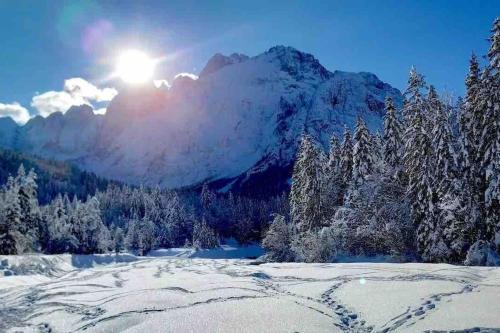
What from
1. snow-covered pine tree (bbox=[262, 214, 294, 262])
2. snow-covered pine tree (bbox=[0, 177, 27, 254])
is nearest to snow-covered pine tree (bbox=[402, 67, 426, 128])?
snow-covered pine tree (bbox=[262, 214, 294, 262])

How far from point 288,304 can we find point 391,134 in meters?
33.1

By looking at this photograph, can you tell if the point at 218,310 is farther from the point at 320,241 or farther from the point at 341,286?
the point at 320,241

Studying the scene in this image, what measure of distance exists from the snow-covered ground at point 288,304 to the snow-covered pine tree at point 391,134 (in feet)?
82.2

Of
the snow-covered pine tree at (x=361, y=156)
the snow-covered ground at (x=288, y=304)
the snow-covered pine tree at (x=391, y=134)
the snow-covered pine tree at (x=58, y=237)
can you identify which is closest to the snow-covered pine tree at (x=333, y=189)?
the snow-covered pine tree at (x=361, y=156)

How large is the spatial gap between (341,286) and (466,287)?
368 cm

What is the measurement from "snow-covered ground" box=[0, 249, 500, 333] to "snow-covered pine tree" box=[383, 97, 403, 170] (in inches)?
986

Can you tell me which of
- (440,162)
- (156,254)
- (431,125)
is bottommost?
(156,254)

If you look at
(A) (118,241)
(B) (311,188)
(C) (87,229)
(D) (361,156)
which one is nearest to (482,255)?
(D) (361,156)

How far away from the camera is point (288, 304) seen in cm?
1228

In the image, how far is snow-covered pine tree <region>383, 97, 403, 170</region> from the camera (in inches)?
1635

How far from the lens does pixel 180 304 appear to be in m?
13.0

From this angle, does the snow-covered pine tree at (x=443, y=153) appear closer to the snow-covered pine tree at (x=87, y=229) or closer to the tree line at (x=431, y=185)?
the tree line at (x=431, y=185)

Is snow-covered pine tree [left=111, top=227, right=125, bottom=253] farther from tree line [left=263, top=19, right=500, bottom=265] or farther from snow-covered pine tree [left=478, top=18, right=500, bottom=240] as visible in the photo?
snow-covered pine tree [left=478, top=18, right=500, bottom=240]

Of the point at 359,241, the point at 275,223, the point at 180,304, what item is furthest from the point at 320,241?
the point at 180,304
